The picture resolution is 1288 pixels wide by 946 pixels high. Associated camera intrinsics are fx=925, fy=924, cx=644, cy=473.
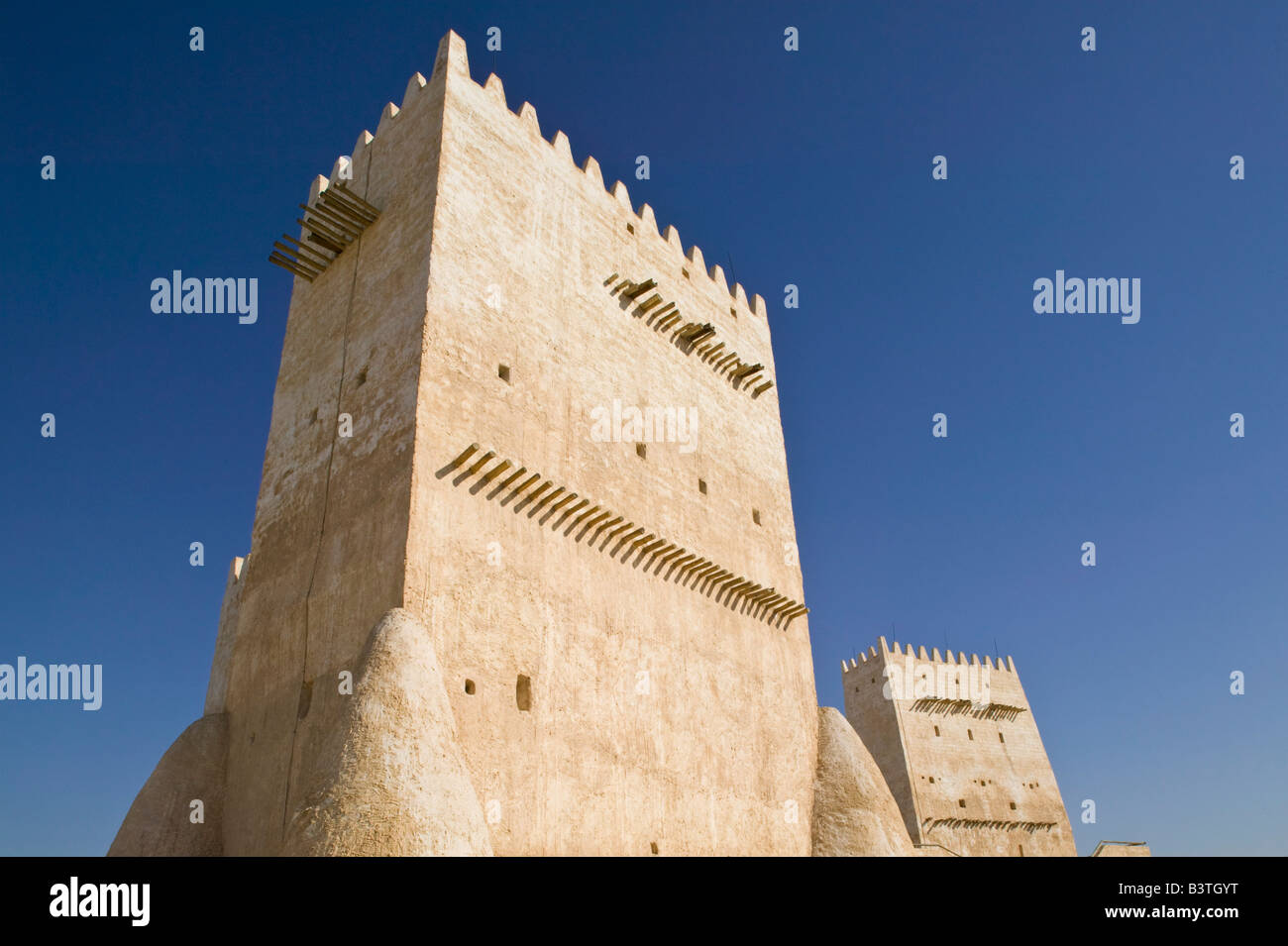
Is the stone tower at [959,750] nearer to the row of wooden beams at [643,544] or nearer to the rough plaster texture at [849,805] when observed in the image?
the rough plaster texture at [849,805]

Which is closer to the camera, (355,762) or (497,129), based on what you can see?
(355,762)

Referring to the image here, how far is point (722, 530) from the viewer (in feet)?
53.8

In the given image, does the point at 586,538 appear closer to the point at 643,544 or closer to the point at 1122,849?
the point at 643,544

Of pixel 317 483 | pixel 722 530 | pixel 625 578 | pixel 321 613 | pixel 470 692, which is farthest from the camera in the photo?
pixel 722 530

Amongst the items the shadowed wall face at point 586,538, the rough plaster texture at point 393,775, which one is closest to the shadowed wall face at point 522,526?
the shadowed wall face at point 586,538

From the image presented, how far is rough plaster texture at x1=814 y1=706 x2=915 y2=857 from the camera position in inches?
602

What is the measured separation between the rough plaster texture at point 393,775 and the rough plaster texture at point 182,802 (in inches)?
135

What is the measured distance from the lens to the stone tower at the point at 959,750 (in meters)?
33.7

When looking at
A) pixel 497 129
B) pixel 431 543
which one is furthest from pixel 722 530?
pixel 497 129

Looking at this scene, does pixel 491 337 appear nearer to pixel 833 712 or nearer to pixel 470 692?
pixel 470 692

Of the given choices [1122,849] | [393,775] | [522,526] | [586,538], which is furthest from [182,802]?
[1122,849]

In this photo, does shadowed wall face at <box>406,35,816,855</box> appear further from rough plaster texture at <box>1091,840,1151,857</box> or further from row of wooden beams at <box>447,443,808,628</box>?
rough plaster texture at <box>1091,840,1151,857</box>
